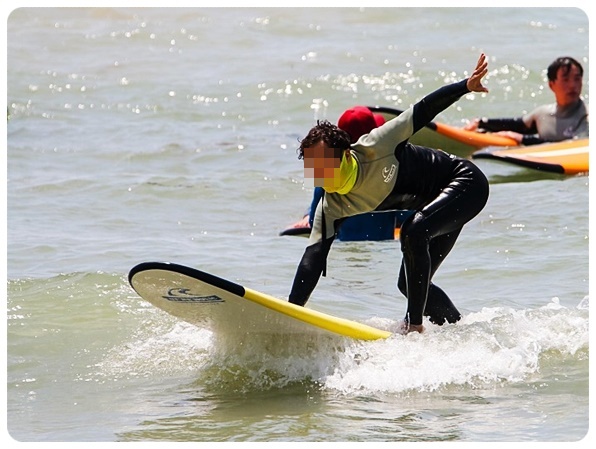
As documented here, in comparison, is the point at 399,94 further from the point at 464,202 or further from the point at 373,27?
the point at 464,202

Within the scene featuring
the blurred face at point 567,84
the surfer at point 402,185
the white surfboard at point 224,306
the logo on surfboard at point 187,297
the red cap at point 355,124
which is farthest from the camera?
the blurred face at point 567,84

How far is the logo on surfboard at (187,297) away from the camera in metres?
5.20

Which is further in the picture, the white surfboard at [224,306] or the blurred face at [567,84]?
the blurred face at [567,84]

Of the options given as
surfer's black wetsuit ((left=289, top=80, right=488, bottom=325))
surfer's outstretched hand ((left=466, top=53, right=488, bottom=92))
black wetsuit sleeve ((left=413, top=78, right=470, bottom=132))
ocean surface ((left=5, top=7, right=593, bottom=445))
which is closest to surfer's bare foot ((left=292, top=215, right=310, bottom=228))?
ocean surface ((left=5, top=7, right=593, bottom=445))

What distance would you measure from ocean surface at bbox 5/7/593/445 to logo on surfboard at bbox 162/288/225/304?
424mm

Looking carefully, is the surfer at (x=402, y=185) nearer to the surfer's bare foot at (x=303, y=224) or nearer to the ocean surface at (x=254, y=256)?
the ocean surface at (x=254, y=256)

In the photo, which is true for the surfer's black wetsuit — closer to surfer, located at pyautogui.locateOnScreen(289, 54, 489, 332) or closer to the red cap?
surfer, located at pyautogui.locateOnScreen(289, 54, 489, 332)

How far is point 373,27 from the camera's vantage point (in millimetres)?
19781

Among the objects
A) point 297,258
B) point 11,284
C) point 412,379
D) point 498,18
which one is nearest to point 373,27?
point 498,18

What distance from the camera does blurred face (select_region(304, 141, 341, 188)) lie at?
17.3ft

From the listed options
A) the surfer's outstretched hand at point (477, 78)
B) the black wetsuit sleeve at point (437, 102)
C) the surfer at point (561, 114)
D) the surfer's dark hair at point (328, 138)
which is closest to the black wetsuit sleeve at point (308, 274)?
the surfer's dark hair at point (328, 138)

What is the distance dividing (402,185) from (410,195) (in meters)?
0.11

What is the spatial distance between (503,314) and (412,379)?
129cm
